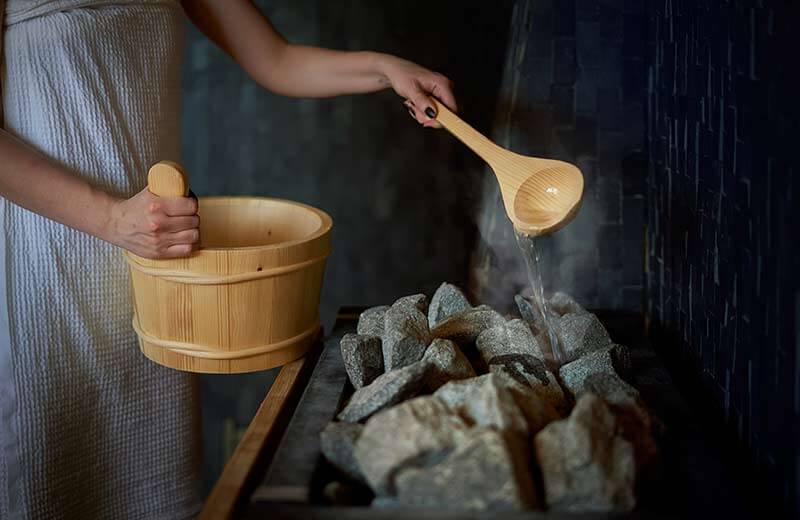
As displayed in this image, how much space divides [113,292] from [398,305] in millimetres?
492

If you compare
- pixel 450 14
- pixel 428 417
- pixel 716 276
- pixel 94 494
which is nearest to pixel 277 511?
pixel 428 417

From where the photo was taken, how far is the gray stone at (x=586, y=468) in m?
0.94

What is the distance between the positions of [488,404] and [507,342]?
1.11ft

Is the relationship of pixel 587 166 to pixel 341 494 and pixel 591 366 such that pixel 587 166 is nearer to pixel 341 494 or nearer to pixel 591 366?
pixel 591 366

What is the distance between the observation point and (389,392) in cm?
113

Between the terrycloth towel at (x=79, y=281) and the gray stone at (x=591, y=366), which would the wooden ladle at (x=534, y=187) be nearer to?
the gray stone at (x=591, y=366)

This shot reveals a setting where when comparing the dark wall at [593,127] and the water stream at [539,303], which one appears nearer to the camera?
the water stream at [539,303]

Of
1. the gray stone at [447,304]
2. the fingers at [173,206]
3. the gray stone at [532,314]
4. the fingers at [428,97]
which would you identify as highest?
the fingers at [428,97]

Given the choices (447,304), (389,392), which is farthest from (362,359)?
(447,304)

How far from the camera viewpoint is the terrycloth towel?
1489mm

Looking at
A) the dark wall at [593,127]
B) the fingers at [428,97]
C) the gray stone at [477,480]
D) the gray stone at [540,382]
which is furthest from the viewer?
the dark wall at [593,127]

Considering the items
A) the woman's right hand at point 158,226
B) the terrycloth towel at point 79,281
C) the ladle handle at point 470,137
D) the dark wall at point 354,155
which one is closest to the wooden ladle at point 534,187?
the ladle handle at point 470,137

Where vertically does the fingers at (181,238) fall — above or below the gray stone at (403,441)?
above

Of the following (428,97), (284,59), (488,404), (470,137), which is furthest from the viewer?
(284,59)
